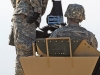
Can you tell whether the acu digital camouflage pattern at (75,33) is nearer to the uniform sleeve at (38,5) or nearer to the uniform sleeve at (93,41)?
the uniform sleeve at (93,41)

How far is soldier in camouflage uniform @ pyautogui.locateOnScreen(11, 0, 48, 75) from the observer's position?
7.49 meters

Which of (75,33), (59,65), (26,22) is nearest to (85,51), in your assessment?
(59,65)

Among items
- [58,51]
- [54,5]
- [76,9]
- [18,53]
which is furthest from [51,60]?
[54,5]

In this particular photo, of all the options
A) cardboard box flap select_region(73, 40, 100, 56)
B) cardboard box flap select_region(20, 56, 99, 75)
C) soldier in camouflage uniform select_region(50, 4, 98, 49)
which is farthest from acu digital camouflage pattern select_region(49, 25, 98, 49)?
cardboard box flap select_region(20, 56, 99, 75)

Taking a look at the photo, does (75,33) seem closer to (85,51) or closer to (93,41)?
(93,41)

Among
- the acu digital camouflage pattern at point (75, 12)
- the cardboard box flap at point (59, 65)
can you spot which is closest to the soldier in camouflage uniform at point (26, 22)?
the acu digital camouflage pattern at point (75, 12)

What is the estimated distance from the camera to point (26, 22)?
299 inches

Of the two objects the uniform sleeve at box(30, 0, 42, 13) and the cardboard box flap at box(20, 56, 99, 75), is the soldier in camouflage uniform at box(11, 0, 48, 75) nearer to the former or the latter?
the uniform sleeve at box(30, 0, 42, 13)

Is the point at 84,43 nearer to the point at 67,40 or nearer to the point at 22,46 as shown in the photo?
the point at 67,40

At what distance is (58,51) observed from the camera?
5500mm

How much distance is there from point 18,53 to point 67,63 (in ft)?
7.23

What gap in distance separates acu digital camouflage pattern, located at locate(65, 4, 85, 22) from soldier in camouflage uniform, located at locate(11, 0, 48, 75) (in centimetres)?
118

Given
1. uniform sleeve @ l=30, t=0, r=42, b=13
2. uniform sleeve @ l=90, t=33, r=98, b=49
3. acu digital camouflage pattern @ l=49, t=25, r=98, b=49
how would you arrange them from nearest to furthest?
1. acu digital camouflage pattern @ l=49, t=25, r=98, b=49
2. uniform sleeve @ l=90, t=33, r=98, b=49
3. uniform sleeve @ l=30, t=0, r=42, b=13

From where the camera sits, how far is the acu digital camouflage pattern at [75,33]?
6.07m
